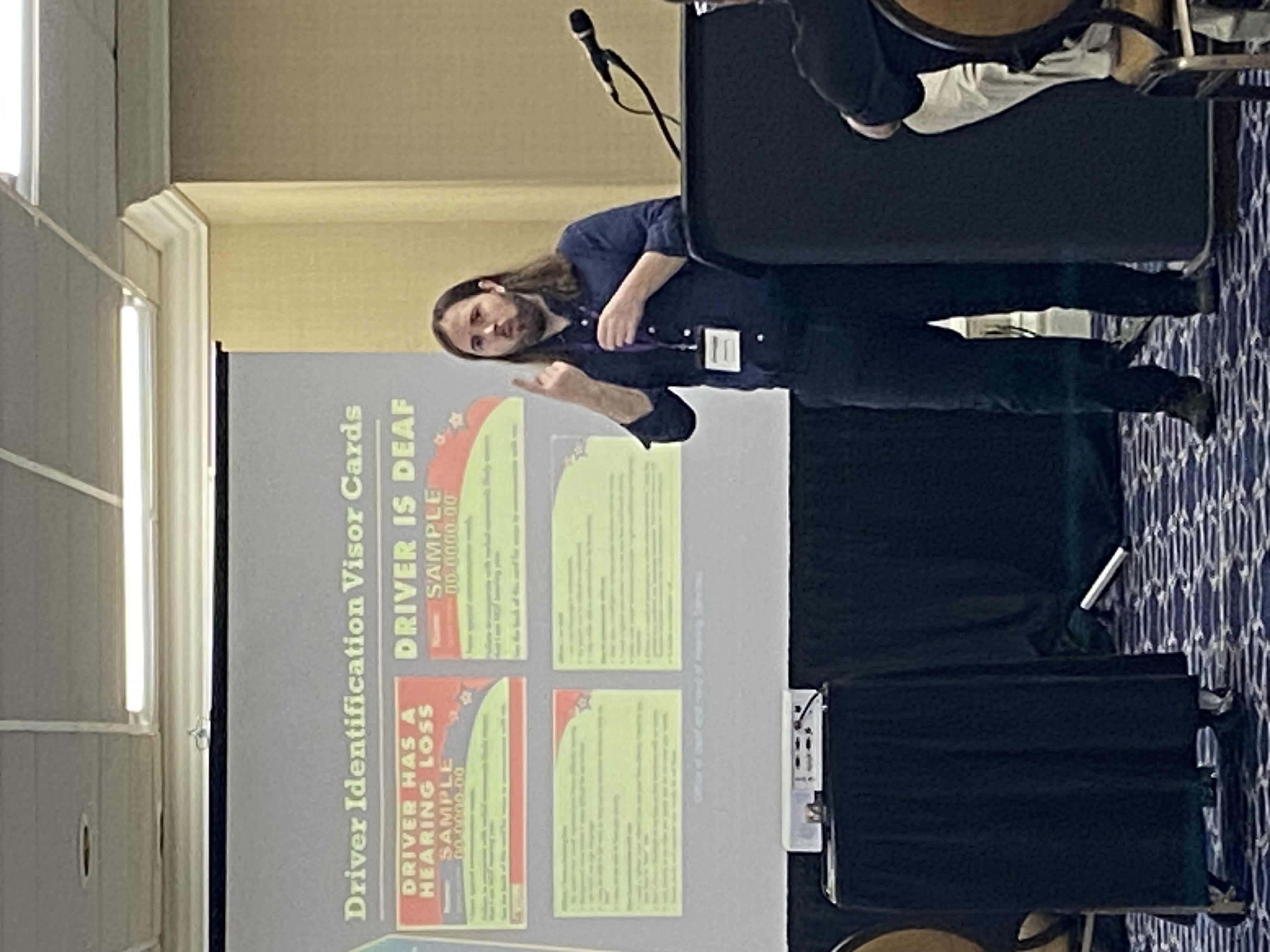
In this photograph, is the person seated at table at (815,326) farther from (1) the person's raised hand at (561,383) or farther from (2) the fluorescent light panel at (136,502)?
(2) the fluorescent light panel at (136,502)

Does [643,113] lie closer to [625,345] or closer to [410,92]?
[410,92]

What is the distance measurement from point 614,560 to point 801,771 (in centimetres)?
68

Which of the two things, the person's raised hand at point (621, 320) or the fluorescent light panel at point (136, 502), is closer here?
the person's raised hand at point (621, 320)

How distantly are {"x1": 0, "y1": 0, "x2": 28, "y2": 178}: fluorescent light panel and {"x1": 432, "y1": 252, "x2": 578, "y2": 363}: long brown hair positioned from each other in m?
0.94

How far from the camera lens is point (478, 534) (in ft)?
13.3

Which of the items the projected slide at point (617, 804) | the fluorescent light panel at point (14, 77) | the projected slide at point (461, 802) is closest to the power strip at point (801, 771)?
the projected slide at point (617, 804)

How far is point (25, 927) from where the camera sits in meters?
3.20

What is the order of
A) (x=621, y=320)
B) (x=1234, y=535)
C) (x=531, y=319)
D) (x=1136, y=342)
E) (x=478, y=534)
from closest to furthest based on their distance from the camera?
1. (x=1234, y=535)
2. (x=621, y=320)
3. (x=531, y=319)
4. (x=1136, y=342)
5. (x=478, y=534)

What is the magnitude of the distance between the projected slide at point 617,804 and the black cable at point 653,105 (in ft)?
4.40

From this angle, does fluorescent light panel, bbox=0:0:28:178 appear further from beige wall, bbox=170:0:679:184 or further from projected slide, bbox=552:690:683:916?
projected slide, bbox=552:690:683:916

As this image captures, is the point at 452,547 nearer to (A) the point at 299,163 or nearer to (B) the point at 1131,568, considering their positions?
(A) the point at 299,163

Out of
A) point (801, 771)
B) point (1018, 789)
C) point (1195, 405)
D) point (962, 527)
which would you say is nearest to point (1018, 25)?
point (1195, 405)

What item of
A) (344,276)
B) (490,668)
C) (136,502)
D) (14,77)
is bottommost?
(490,668)

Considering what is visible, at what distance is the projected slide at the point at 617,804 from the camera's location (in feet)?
13.3
